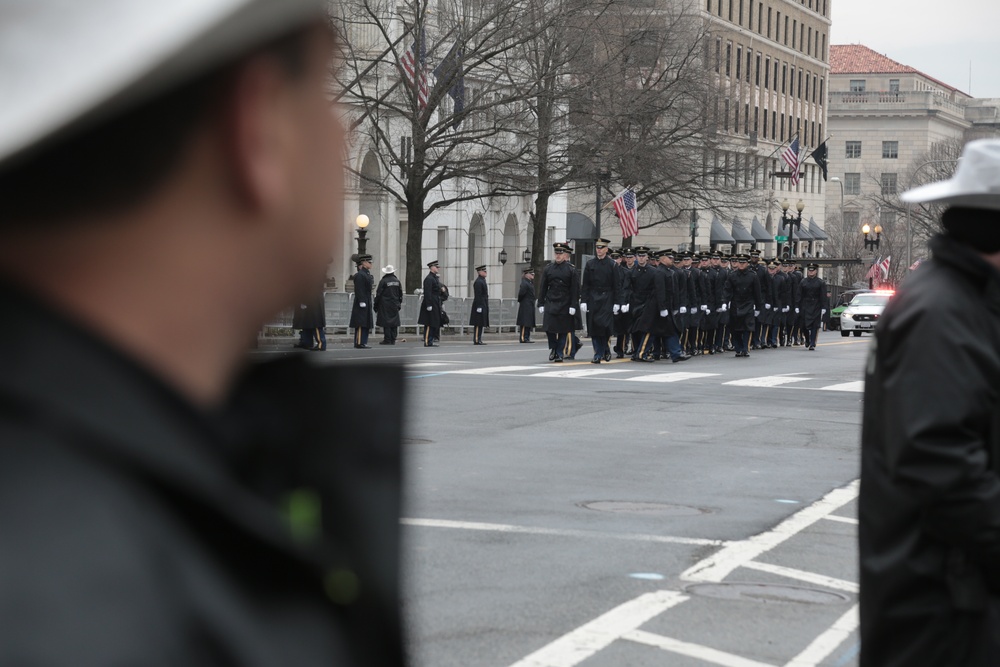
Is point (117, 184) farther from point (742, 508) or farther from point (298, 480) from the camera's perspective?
point (742, 508)

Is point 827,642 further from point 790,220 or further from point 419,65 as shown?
point 790,220

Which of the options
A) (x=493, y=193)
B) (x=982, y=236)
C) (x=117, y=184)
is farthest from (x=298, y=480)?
(x=493, y=193)

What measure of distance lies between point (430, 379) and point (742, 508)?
11.0m

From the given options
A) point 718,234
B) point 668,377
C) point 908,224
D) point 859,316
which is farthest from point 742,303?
point 908,224

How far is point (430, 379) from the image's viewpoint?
21.0 meters

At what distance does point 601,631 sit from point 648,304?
74.6 ft

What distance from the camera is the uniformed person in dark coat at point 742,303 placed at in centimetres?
3353

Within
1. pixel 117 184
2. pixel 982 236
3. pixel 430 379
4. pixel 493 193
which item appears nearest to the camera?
pixel 117 184

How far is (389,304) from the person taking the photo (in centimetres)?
3609

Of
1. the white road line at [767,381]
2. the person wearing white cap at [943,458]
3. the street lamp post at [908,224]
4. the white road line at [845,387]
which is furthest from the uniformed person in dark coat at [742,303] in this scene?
the street lamp post at [908,224]

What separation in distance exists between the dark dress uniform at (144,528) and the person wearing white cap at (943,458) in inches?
98.3

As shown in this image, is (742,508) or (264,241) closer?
(264,241)

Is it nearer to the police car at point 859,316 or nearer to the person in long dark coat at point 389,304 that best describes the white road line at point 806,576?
the person in long dark coat at point 389,304

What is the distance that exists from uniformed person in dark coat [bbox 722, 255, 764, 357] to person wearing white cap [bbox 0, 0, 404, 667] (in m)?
32.5
